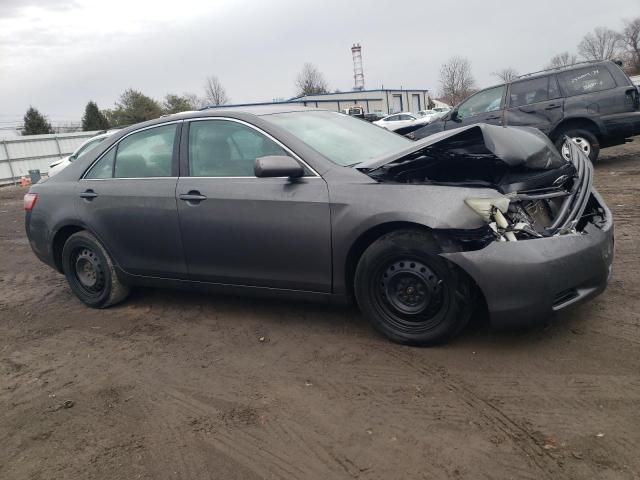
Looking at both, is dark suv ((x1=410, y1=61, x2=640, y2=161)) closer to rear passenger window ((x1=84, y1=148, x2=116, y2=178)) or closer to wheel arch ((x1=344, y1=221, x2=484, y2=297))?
wheel arch ((x1=344, y1=221, x2=484, y2=297))

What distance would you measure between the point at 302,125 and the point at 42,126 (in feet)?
136

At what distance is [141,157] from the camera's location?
15.4 ft

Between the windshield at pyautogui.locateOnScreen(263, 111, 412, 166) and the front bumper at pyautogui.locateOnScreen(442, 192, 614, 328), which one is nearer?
the front bumper at pyautogui.locateOnScreen(442, 192, 614, 328)

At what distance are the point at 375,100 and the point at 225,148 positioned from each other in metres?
64.0

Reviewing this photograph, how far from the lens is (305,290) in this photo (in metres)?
3.88

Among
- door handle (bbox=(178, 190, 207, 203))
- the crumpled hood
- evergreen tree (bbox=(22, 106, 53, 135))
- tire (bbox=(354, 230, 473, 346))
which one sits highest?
evergreen tree (bbox=(22, 106, 53, 135))

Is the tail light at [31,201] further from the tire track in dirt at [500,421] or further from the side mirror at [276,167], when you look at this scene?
the tire track in dirt at [500,421]

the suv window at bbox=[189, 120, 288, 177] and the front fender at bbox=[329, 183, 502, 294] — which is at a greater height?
the suv window at bbox=[189, 120, 288, 177]

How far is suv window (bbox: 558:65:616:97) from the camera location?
31.0ft

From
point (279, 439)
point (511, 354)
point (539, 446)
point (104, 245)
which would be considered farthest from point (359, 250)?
point (104, 245)

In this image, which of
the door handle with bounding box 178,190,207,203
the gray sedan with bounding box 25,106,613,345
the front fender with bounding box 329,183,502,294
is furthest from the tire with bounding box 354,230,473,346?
the door handle with bounding box 178,190,207,203

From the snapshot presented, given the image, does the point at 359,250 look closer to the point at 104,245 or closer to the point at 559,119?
the point at 104,245

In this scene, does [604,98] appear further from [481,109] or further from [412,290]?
[412,290]

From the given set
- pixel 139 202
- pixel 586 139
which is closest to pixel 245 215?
pixel 139 202
